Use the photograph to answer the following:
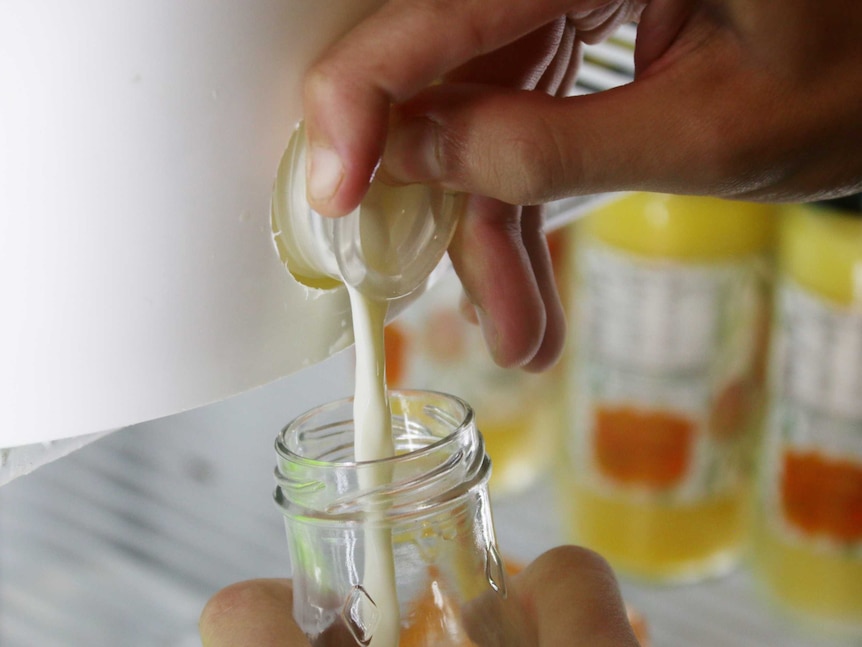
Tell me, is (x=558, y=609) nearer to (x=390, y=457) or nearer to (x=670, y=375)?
(x=390, y=457)

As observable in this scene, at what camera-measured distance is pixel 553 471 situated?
0.92m

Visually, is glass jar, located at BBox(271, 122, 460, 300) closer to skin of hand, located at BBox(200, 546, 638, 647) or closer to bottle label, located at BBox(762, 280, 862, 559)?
skin of hand, located at BBox(200, 546, 638, 647)

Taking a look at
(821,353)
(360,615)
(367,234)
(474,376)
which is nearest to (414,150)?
(367,234)

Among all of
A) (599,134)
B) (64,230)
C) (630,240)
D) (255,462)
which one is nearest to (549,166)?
(599,134)

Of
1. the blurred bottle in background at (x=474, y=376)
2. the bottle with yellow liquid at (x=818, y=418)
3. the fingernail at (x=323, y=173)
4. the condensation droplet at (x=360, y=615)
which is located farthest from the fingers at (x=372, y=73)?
the blurred bottle in background at (x=474, y=376)

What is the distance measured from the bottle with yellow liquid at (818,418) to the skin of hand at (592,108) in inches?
12.5

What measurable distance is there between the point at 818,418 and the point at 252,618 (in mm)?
468

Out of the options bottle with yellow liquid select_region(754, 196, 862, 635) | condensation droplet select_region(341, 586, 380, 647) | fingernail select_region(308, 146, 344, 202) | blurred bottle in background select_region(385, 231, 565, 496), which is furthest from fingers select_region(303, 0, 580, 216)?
blurred bottle in background select_region(385, 231, 565, 496)

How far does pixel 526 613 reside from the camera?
14.7 inches

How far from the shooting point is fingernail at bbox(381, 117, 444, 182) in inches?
11.5

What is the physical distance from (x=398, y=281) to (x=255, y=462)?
613 mm

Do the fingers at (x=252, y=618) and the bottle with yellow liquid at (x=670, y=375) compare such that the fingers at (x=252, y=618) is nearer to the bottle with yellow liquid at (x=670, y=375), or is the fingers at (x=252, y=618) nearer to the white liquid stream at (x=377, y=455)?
the white liquid stream at (x=377, y=455)

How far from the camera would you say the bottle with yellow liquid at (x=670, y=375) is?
0.74 meters

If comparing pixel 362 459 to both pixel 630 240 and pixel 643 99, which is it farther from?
pixel 630 240
